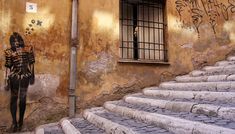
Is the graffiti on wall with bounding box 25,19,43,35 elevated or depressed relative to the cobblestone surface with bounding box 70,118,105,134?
elevated

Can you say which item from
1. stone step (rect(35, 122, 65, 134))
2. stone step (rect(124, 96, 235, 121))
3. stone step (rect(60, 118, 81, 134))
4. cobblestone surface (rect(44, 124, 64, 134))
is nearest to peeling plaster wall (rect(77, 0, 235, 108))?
stone step (rect(35, 122, 65, 134))

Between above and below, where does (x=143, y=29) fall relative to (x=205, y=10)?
below

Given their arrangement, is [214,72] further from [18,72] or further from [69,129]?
[18,72]

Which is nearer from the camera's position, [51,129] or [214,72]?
[51,129]

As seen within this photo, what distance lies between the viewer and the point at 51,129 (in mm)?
5273

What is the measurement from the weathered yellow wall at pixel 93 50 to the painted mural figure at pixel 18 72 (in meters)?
0.12

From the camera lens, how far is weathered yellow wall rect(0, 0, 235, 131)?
233 inches

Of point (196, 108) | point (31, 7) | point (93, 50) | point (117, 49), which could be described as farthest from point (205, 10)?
point (196, 108)

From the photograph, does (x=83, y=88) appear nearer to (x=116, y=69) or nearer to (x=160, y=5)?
(x=116, y=69)

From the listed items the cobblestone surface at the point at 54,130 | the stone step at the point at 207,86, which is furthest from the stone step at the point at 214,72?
the cobblestone surface at the point at 54,130

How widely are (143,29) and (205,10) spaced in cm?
191

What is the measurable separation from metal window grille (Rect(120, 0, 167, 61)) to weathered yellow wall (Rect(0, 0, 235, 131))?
0.28m

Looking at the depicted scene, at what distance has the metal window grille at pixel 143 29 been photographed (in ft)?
23.8

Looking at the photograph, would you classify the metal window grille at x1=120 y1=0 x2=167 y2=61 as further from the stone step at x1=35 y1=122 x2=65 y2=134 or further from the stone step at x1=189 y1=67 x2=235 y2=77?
the stone step at x1=35 y1=122 x2=65 y2=134
